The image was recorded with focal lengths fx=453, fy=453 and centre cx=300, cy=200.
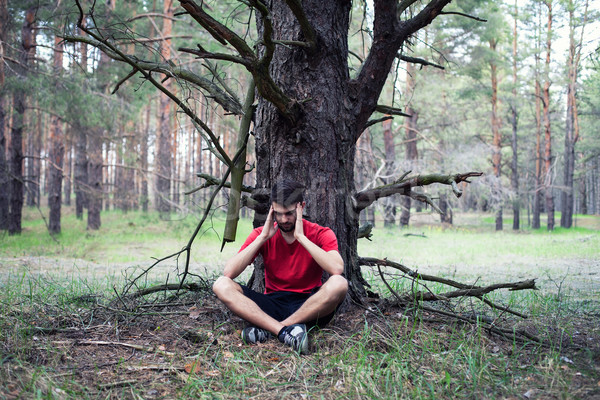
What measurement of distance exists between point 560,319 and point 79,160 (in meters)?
15.5

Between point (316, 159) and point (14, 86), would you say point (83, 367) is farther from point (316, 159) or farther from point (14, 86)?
point (14, 86)

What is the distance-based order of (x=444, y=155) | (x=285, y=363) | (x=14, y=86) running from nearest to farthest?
(x=285, y=363) < (x=14, y=86) < (x=444, y=155)

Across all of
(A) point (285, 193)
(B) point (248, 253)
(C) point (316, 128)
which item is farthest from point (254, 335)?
(C) point (316, 128)

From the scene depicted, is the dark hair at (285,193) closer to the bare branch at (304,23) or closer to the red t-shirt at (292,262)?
the red t-shirt at (292,262)

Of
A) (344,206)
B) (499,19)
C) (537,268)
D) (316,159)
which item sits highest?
(499,19)

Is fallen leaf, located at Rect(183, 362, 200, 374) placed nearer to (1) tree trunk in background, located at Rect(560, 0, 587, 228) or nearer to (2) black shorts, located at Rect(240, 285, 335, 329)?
(2) black shorts, located at Rect(240, 285, 335, 329)

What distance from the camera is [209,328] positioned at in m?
3.43

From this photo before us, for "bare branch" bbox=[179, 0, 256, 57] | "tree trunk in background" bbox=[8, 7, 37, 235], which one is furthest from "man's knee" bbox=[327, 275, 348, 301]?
"tree trunk in background" bbox=[8, 7, 37, 235]

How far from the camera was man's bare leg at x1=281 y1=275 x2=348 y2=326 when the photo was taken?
325 centimetres

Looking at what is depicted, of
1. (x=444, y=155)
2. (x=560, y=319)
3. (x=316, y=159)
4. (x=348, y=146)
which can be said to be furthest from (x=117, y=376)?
(x=444, y=155)

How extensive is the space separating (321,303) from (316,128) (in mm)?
1418

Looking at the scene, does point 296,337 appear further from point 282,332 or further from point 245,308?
point 245,308

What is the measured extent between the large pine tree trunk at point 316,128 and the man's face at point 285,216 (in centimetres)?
29

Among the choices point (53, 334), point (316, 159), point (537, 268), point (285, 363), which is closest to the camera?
point (285, 363)
